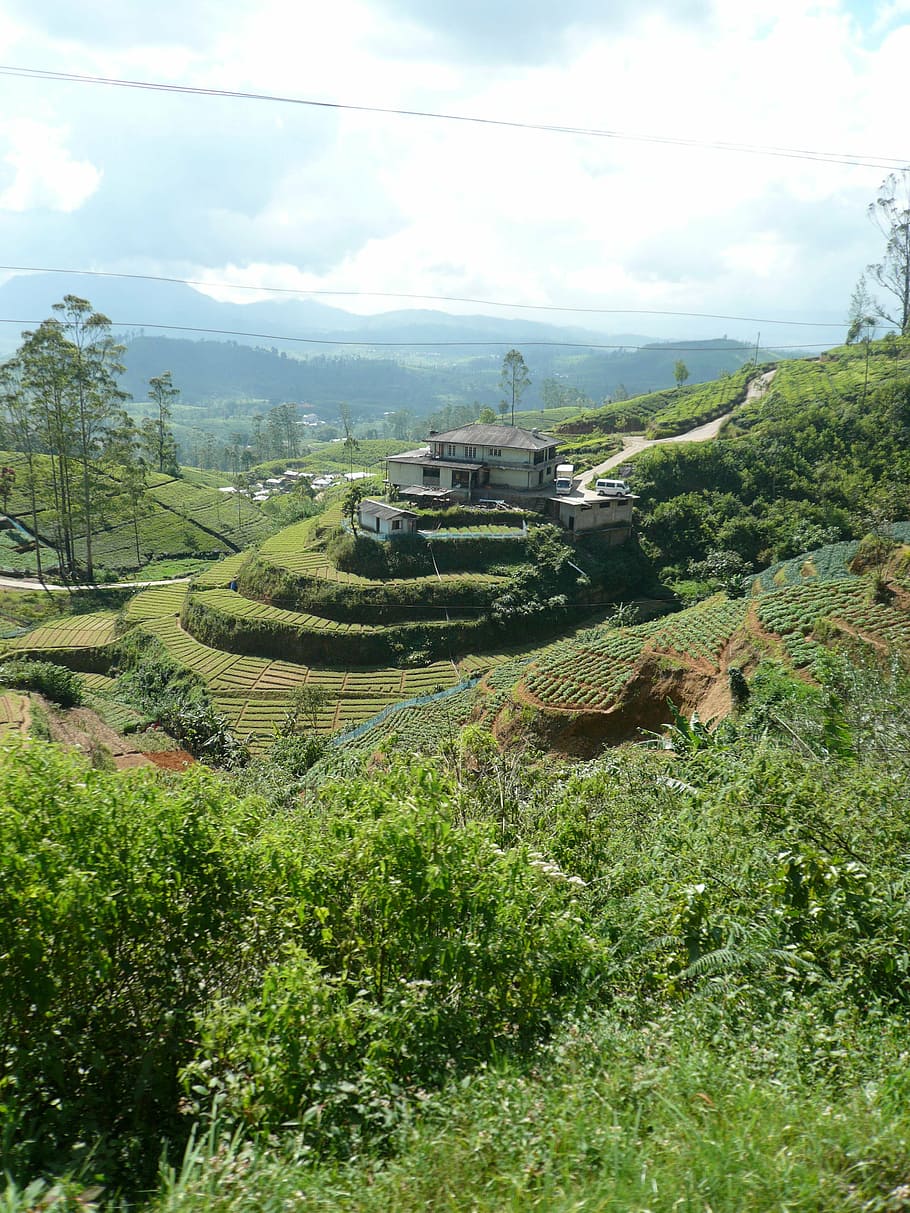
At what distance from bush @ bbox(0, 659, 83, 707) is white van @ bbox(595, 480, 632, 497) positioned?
102ft

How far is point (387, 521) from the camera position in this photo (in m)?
40.0

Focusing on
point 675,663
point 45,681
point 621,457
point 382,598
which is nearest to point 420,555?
point 382,598

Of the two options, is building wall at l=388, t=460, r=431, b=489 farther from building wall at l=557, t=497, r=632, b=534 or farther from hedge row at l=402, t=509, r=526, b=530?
building wall at l=557, t=497, r=632, b=534

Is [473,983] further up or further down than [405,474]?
further down

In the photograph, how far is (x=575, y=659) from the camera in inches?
948

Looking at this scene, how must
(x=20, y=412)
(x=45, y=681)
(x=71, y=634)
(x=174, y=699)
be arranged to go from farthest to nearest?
(x=20, y=412), (x=71, y=634), (x=174, y=699), (x=45, y=681)

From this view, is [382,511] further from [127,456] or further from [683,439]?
[683,439]

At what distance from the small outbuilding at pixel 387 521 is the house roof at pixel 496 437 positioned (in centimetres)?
818

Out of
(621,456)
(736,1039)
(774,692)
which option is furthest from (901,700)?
(621,456)

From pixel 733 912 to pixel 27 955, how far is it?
622cm

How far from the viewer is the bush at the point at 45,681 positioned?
101 ft

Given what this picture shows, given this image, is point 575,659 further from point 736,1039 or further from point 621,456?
point 621,456

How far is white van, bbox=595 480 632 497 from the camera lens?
147 ft

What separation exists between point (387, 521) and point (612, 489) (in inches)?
575
